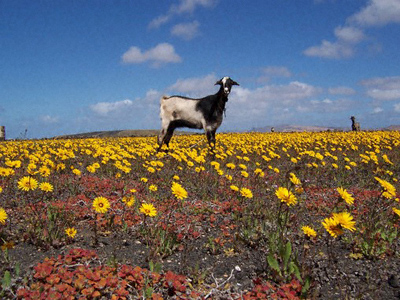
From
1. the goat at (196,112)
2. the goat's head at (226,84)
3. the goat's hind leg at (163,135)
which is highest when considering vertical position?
the goat's head at (226,84)

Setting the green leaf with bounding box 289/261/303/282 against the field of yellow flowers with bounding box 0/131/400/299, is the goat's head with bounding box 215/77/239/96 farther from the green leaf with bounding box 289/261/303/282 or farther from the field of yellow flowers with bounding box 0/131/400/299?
the green leaf with bounding box 289/261/303/282

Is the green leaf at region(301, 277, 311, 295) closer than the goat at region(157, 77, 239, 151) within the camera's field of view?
Yes

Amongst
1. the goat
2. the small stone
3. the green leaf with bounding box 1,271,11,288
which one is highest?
the goat

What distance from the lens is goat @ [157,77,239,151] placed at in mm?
12297

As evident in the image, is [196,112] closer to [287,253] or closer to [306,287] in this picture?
[287,253]

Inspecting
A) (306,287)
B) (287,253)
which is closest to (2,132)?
(287,253)

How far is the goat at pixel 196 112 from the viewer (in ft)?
40.3

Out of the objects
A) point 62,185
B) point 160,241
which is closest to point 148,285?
point 160,241

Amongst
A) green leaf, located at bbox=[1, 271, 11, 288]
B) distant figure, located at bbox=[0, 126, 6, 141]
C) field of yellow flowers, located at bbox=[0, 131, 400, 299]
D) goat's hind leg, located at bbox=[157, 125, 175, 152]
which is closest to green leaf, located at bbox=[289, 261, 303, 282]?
field of yellow flowers, located at bbox=[0, 131, 400, 299]

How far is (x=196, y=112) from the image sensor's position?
12.9 meters

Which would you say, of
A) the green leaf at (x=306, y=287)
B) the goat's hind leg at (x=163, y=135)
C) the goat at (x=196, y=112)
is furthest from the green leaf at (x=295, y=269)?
the goat's hind leg at (x=163, y=135)

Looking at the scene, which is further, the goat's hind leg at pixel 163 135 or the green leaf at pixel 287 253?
the goat's hind leg at pixel 163 135

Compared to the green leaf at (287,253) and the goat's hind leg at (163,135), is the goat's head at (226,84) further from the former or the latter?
the green leaf at (287,253)

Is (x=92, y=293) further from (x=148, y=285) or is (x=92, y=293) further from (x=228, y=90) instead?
(x=228, y=90)
